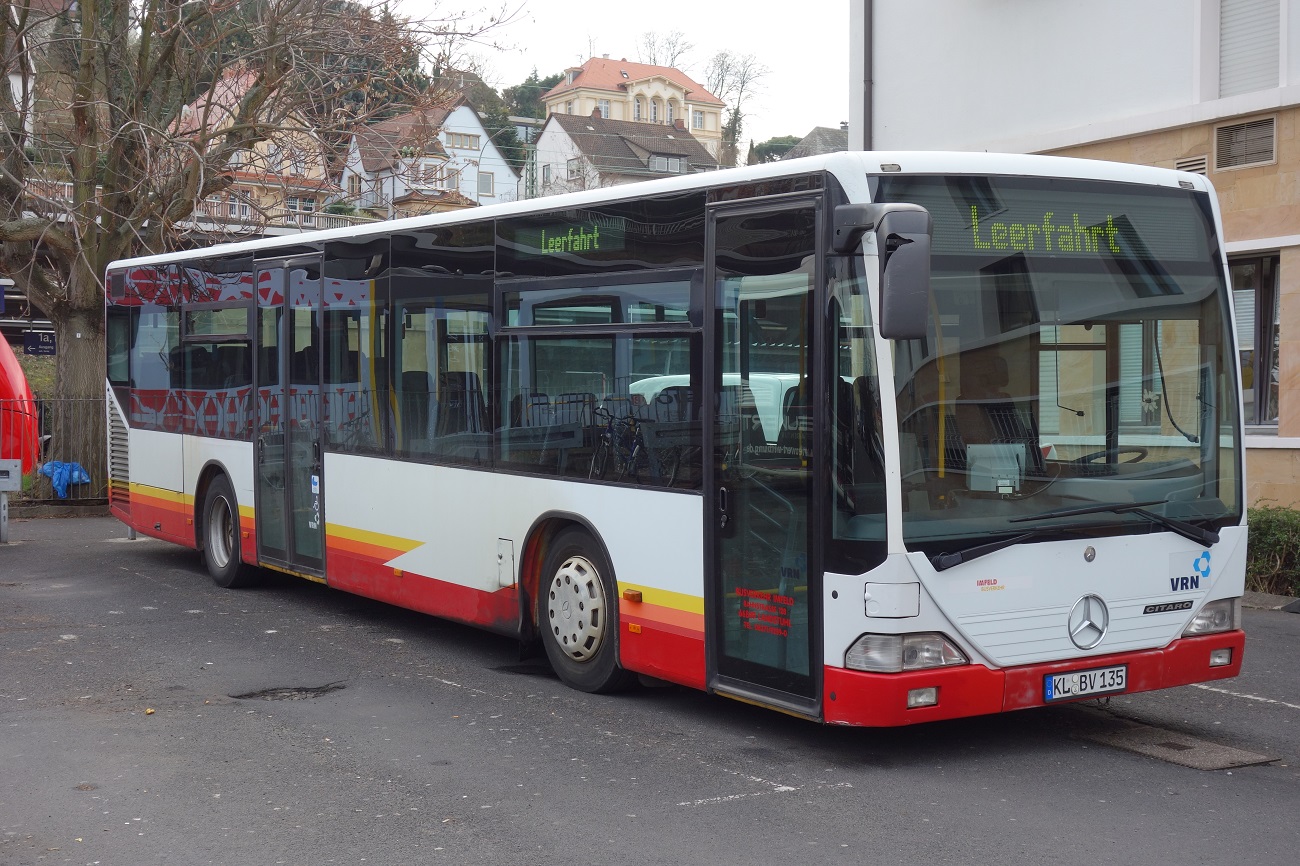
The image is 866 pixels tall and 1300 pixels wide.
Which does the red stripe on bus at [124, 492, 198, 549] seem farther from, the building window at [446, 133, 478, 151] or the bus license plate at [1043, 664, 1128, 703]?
the bus license plate at [1043, 664, 1128, 703]

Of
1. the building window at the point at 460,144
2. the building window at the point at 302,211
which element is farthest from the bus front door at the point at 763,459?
the building window at the point at 460,144

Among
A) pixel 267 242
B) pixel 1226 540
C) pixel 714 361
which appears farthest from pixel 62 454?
pixel 1226 540

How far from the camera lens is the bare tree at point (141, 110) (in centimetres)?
1956

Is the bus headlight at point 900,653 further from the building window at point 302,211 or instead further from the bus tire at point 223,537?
the building window at point 302,211

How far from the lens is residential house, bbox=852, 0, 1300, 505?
14500mm

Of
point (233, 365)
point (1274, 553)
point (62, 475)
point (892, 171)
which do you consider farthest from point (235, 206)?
point (892, 171)

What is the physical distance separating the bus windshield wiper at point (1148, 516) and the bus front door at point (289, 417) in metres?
6.21

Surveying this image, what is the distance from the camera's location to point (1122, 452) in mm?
6859

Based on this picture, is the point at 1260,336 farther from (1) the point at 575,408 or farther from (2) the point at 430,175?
(2) the point at 430,175

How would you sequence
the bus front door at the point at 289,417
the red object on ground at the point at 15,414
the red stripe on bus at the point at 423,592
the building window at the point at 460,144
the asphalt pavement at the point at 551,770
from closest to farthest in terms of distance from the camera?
the asphalt pavement at the point at 551,770, the red stripe on bus at the point at 423,592, the bus front door at the point at 289,417, the red object on ground at the point at 15,414, the building window at the point at 460,144

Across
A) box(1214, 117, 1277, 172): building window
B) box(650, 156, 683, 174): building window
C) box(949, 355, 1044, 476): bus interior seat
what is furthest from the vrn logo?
box(650, 156, 683, 174): building window

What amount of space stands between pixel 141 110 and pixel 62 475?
17.1 feet

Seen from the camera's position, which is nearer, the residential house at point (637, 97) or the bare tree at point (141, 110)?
the bare tree at point (141, 110)

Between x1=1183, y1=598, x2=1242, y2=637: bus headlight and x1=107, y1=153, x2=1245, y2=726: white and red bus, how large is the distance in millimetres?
20
